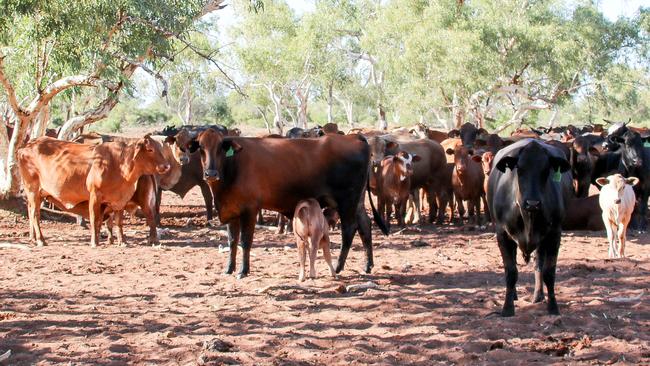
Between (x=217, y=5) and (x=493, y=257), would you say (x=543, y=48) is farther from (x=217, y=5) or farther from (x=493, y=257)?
(x=493, y=257)

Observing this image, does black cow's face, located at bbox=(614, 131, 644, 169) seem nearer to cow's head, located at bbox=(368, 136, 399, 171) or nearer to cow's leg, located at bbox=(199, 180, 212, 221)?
cow's head, located at bbox=(368, 136, 399, 171)

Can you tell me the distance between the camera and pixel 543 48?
140 ft

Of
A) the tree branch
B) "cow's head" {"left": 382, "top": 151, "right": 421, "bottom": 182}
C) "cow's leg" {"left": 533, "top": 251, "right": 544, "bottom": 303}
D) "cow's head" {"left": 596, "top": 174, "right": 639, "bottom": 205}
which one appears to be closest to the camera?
"cow's leg" {"left": 533, "top": 251, "right": 544, "bottom": 303}

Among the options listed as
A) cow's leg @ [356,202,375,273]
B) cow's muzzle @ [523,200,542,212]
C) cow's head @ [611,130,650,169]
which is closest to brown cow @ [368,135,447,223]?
cow's head @ [611,130,650,169]

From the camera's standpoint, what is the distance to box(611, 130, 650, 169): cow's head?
54.3 feet

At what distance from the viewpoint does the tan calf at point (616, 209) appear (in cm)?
1234

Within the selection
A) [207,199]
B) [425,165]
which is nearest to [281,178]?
[207,199]

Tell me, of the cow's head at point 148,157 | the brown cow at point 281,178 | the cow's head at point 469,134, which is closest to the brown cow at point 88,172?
the cow's head at point 148,157

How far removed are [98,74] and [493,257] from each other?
6.93m

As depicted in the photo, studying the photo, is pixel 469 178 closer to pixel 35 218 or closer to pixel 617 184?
pixel 617 184

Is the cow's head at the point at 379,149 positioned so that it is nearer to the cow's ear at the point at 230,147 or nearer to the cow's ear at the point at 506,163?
the cow's ear at the point at 230,147

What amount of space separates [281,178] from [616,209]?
193 inches

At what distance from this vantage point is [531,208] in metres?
7.83

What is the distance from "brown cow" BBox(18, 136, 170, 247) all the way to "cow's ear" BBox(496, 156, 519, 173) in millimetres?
6989
